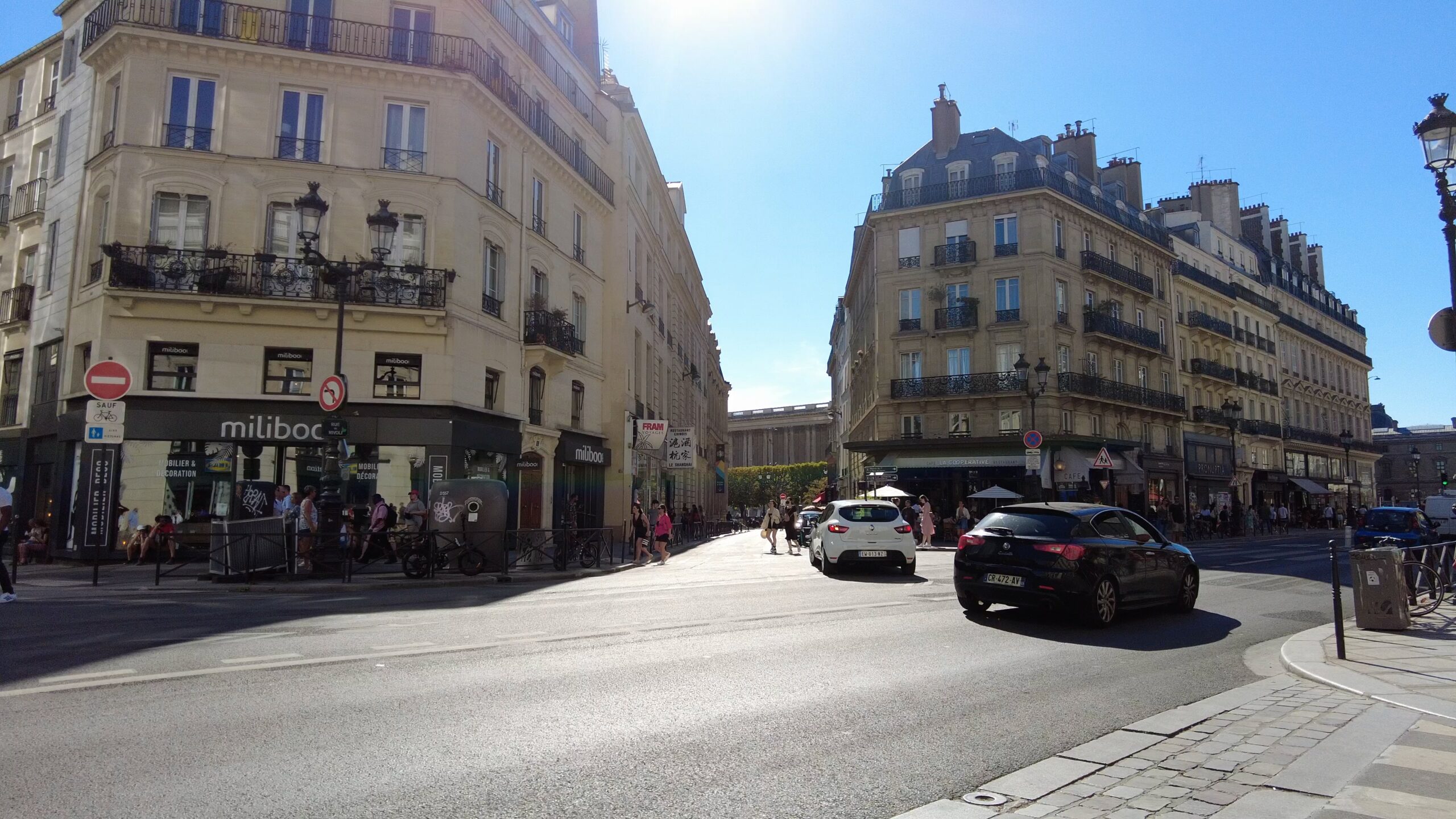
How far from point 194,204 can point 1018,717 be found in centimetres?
2329

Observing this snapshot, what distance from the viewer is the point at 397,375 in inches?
899

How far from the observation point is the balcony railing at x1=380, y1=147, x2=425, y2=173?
23.4 m

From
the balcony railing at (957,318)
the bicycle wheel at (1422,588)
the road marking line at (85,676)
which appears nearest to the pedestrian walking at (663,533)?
the bicycle wheel at (1422,588)

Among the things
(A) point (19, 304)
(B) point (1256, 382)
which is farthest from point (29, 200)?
(B) point (1256, 382)

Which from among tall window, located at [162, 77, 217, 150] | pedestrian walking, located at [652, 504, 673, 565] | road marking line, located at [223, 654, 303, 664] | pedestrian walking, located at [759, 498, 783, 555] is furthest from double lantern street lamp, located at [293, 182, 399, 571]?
pedestrian walking, located at [759, 498, 783, 555]

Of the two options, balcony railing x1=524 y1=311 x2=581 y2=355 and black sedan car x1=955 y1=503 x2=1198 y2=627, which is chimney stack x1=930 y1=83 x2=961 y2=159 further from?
black sedan car x1=955 y1=503 x2=1198 y2=627

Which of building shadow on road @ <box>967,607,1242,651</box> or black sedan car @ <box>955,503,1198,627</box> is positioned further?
black sedan car @ <box>955,503,1198,627</box>

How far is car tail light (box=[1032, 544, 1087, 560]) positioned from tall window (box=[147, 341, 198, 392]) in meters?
20.2

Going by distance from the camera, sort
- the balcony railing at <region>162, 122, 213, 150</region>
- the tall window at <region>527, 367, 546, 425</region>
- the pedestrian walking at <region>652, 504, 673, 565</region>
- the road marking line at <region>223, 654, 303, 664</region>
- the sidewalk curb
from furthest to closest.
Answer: the tall window at <region>527, 367, 546, 425</region> < the pedestrian walking at <region>652, 504, 673, 565</region> < the balcony railing at <region>162, 122, 213, 150</region> < the road marking line at <region>223, 654, 303, 664</region> < the sidewalk curb

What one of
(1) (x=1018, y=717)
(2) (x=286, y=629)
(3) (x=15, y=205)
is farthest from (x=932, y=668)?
(3) (x=15, y=205)

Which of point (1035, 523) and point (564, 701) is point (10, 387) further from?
point (1035, 523)

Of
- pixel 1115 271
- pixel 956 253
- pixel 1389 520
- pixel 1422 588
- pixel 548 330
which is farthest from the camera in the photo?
pixel 1115 271

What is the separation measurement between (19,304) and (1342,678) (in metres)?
32.2

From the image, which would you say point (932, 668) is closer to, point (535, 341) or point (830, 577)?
point (830, 577)
